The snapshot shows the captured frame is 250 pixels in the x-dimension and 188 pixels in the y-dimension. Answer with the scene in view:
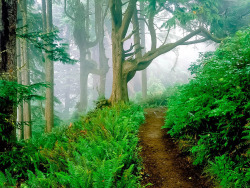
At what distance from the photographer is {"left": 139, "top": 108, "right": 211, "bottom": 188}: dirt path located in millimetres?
3616

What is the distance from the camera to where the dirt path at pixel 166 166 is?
362 cm

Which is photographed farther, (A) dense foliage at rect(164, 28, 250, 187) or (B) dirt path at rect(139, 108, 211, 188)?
(B) dirt path at rect(139, 108, 211, 188)

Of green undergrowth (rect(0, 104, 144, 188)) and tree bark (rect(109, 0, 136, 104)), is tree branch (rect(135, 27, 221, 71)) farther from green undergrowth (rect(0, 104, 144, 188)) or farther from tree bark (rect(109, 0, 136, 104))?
green undergrowth (rect(0, 104, 144, 188))

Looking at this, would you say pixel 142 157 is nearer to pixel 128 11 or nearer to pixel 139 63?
pixel 139 63

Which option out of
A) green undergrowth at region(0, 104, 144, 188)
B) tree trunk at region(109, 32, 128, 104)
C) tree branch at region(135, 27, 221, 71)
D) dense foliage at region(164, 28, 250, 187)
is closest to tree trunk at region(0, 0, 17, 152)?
green undergrowth at region(0, 104, 144, 188)

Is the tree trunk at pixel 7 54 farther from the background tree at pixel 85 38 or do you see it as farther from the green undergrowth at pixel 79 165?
the background tree at pixel 85 38

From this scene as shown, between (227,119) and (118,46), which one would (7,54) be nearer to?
(227,119)

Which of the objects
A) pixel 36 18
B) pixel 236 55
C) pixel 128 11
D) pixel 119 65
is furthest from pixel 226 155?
pixel 36 18

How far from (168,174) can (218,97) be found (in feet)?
6.14

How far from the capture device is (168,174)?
3922 millimetres

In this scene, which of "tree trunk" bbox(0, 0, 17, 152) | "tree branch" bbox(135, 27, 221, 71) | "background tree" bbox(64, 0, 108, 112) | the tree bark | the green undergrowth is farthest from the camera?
"background tree" bbox(64, 0, 108, 112)

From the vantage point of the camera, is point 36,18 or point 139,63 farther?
point 36,18

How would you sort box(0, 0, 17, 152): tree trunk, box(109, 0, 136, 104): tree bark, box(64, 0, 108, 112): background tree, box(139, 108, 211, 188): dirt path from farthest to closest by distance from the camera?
box(64, 0, 108, 112): background tree < box(109, 0, 136, 104): tree bark < box(0, 0, 17, 152): tree trunk < box(139, 108, 211, 188): dirt path

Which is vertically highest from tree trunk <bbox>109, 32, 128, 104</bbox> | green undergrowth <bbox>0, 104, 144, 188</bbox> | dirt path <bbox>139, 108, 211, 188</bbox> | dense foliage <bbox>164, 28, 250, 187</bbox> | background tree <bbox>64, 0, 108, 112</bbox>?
background tree <bbox>64, 0, 108, 112</bbox>
